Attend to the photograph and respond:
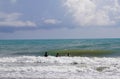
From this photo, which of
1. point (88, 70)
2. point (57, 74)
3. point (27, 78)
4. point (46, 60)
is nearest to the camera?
point (27, 78)

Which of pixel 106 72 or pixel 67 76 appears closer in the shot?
pixel 67 76

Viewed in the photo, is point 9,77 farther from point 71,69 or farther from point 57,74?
point 71,69

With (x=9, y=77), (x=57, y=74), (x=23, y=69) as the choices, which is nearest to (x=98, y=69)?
(x=57, y=74)

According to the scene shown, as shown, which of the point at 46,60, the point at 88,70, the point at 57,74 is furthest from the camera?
the point at 46,60

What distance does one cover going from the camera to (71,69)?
1925cm

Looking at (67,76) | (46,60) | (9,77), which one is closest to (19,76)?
(9,77)

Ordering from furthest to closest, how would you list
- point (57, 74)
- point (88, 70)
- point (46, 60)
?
point (46, 60), point (88, 70), point (57, 74)

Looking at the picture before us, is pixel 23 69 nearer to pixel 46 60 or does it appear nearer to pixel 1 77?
pixel 1 77

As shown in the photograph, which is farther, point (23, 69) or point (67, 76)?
point (23, 69)

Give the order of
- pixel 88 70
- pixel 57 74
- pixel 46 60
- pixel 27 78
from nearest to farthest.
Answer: pixel 27 78
pixel 57 74
pixel 88 70
pixel 46 60

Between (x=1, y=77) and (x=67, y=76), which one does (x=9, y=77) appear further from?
(x=67, y=76)

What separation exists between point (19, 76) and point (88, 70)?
488 centimetres

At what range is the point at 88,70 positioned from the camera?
1900cm

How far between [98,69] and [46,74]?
4178mm
